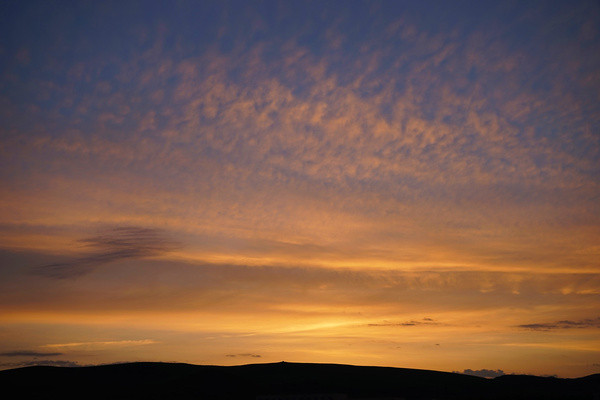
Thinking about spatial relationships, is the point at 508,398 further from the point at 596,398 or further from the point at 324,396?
the point at 324,396

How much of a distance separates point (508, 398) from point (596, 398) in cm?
2716

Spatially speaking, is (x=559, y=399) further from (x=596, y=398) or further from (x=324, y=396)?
(x=324, y=396)

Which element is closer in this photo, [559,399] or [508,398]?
[559,399]

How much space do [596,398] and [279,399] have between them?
323 feet

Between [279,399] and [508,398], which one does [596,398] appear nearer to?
[508,398]

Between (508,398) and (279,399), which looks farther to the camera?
(508,398)

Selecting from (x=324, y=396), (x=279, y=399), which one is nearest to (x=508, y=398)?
(x=324, y=396)

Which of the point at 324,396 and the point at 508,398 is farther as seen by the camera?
the point at 508,398

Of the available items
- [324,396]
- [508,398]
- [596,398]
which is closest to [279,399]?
[324,396]

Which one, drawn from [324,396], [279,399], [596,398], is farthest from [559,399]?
[279,399]

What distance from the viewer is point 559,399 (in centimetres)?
16738

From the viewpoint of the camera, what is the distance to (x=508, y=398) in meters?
181

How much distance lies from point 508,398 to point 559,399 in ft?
59.3
